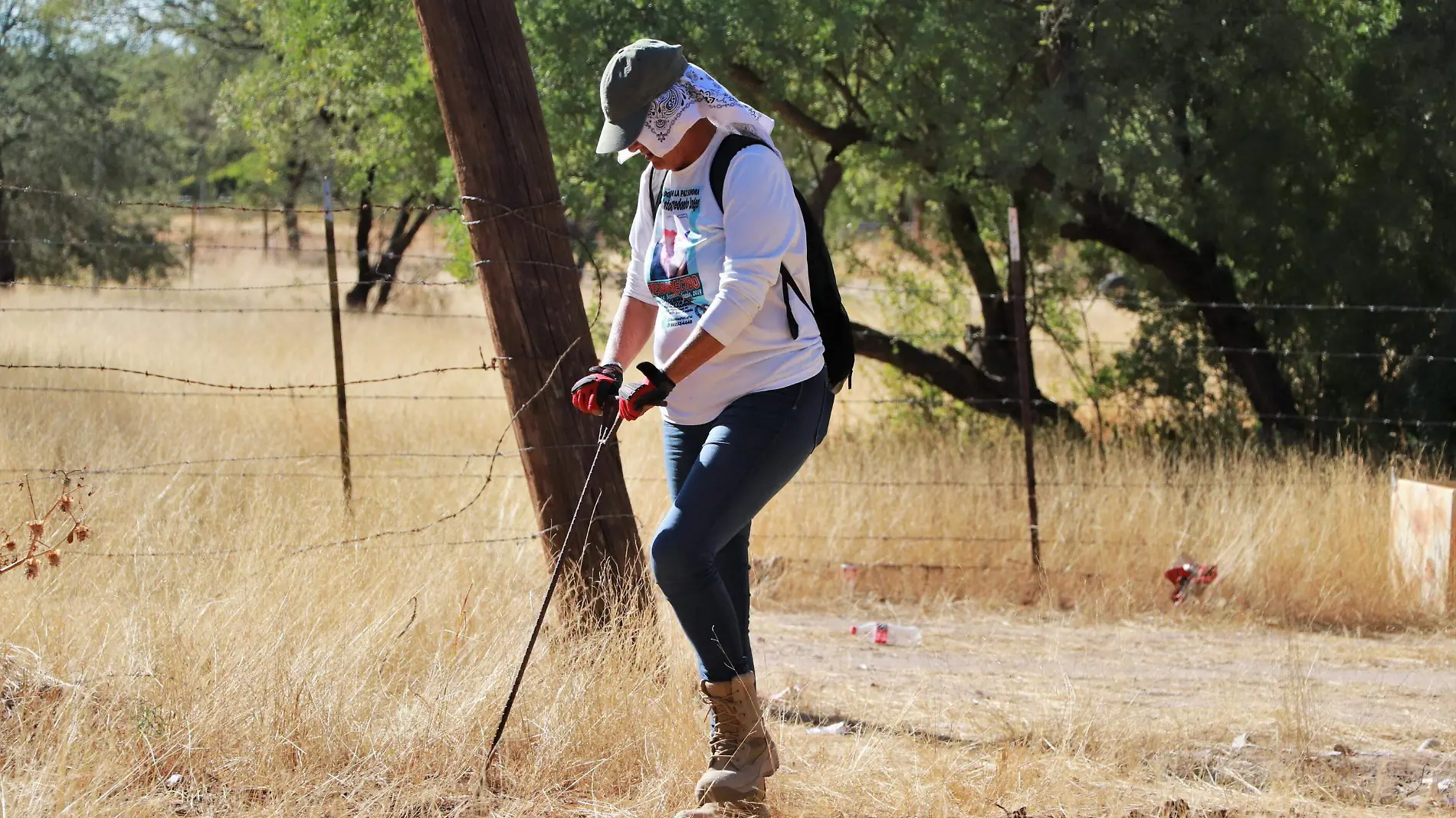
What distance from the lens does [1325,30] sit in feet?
28.5

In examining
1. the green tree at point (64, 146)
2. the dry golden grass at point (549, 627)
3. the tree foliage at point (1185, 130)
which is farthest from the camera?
the green tree at point (64, 146)

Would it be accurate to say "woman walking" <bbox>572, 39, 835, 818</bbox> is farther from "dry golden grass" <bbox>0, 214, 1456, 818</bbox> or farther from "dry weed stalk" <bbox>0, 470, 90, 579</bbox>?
"dry weed stalk" <bbox>0, 470, 90, 579</bbox>

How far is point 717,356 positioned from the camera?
3320 mm

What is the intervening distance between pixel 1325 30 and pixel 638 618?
651 centimetres

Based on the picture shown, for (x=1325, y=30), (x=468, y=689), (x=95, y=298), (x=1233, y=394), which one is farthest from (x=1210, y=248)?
(x=95, y=298)

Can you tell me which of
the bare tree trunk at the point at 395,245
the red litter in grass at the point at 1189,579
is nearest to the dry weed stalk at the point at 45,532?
the red litter in grass at the point at 1189,579

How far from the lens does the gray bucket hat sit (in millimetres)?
3260

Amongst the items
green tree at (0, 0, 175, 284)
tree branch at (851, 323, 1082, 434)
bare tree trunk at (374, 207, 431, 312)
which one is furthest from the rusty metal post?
green tree at (0, 0, 175, 284)

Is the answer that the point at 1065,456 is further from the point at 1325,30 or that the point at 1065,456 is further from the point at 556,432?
the point at 556,432

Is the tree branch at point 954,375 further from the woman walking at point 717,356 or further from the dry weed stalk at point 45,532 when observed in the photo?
the woman walking at point 717,356

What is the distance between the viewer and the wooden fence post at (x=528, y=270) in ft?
14.0

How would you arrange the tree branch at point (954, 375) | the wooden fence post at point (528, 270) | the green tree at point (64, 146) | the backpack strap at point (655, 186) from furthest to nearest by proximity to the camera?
1. the green tree at point (64, 146)
2. the tree branch at point (954, 375)
3. the wooden fence post at point (528, 270)
4. the backpack strap at point (655, 186)

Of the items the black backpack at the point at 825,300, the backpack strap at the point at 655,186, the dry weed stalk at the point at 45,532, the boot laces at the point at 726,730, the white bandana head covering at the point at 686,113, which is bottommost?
the boot laces at the point at 726,730

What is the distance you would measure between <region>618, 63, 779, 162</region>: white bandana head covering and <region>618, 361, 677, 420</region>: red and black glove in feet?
1.72
